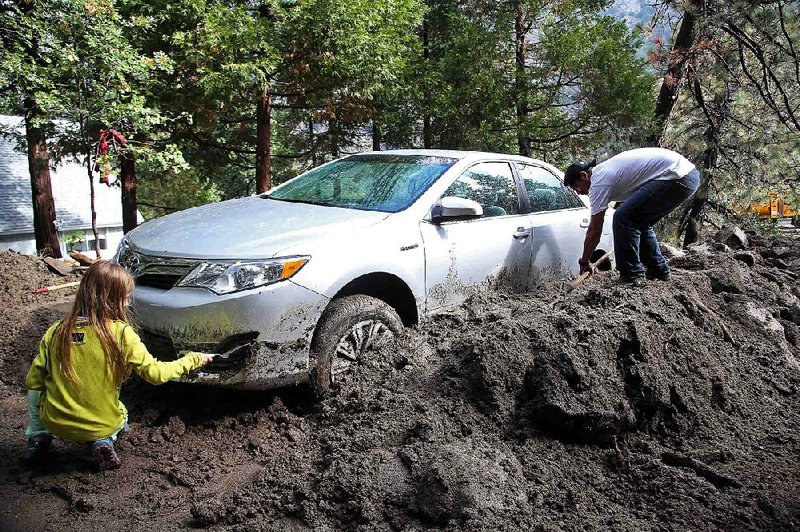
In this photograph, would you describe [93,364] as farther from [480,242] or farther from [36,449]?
[480,242]

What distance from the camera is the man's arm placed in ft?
18.0

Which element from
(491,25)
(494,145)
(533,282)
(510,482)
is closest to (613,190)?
(533,282)

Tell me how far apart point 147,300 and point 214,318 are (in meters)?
0.49

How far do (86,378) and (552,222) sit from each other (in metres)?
4.12

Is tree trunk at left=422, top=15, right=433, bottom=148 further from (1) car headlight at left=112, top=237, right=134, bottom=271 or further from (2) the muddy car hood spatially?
(1) car headlight at left=112, top=237, right=134, bottom=271

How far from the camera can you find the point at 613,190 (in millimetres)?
5516

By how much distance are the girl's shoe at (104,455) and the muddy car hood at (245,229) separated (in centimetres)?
114

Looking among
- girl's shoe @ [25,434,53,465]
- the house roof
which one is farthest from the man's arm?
the house roof

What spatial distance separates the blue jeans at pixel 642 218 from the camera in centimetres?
531

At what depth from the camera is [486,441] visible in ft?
10.7

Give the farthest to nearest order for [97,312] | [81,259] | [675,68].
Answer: [675,68]
[81,259]
[97,312]

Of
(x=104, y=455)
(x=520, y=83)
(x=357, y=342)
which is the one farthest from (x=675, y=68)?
(x=104, y=455)

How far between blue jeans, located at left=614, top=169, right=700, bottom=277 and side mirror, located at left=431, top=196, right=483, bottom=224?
1614 mm

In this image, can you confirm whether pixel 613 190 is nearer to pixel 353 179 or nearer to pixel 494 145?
pixel 353 179
